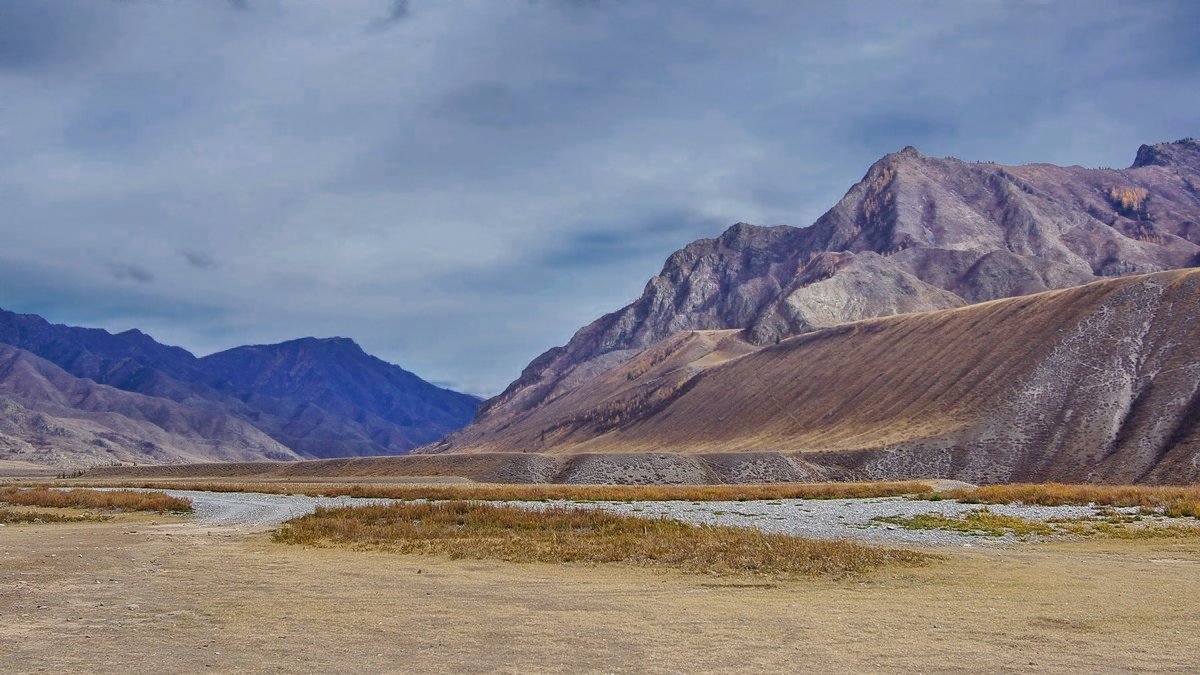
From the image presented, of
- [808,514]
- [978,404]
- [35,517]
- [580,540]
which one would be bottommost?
[808,514]

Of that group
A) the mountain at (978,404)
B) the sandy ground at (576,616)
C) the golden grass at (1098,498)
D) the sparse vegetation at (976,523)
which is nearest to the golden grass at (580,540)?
the sandy ground at (576,616)

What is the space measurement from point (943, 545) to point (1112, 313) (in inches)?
3655

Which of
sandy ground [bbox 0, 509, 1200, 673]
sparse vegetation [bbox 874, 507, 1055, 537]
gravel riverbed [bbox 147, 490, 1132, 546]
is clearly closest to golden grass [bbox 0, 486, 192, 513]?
gravel riverbed [bbox 147, 490, 1132, 546]

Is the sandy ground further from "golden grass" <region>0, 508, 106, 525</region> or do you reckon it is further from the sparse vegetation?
"golden grass" <region>0, 508, 106, 525</region>

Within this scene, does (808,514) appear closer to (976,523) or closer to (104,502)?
(976,523)

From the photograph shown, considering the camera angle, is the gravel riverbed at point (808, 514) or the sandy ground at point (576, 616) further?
the gravel riverbed at point (808, 514)

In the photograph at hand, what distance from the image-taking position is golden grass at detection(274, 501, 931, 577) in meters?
21.5

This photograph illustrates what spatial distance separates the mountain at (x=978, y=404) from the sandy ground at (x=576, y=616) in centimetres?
6258

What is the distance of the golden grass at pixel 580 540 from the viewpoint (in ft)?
70.4

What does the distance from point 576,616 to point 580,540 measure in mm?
12313

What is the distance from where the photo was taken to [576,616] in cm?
1494

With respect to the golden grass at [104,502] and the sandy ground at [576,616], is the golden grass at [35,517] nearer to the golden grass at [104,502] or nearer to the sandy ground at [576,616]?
the golden grass at [104,502]

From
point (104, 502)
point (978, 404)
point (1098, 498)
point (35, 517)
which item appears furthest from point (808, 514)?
point (978, 404)

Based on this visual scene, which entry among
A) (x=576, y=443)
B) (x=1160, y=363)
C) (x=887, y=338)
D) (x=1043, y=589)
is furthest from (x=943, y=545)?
(x=576, y=443)
